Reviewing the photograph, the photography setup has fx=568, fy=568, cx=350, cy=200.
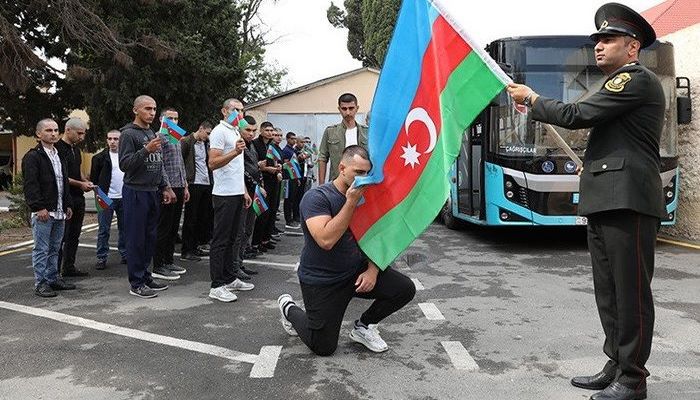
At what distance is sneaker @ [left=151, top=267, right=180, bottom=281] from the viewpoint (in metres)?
6.43

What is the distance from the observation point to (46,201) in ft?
18.5

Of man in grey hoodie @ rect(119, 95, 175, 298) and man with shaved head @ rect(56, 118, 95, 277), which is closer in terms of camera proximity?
man in grey hoodie @ rect(119, 95, 175, 298)

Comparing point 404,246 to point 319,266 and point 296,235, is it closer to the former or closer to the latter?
point 319,266

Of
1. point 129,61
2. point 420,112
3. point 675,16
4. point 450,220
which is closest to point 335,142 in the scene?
point 420,112

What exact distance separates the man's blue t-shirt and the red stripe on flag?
24 centimetres

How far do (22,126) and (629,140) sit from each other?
1550 centimetres

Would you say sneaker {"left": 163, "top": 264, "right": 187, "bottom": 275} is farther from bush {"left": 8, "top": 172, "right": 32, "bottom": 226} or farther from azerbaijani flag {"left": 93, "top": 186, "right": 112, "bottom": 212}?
bush {"left": 8, "top": 172, "right": 32, "bottom": 226}

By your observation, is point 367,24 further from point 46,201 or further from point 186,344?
point 186,344

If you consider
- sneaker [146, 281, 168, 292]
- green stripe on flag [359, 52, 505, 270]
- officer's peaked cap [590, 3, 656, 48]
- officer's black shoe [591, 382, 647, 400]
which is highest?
officer's peaked cap [590, 3, 656, 48]

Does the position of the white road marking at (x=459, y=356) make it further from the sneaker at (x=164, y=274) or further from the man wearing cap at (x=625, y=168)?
the sneaker at (x=164, y=274)

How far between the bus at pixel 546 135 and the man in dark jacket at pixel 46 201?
5503 millimetres

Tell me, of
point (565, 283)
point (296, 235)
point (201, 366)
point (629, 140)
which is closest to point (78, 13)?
point (296, 235)

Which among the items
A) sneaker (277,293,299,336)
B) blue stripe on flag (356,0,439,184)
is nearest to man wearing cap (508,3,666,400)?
blue stripe on flag (356,0,439,184)

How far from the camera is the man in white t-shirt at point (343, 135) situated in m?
5.79
